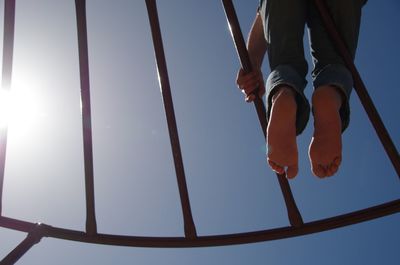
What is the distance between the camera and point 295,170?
1680 millimetres

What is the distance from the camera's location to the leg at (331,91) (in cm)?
156

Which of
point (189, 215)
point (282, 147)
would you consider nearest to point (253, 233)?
point (189, 215)

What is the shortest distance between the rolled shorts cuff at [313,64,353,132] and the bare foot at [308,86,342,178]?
0.02 m

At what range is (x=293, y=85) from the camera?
1558mm

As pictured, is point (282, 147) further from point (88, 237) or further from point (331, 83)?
point (88, 237)

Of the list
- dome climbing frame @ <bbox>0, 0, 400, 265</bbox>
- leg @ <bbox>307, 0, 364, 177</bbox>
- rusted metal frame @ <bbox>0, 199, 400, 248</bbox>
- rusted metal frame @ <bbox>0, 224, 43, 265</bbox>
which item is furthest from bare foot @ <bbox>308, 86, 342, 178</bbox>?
rusted metal frame @ <bbox>0, 224, 43, 265</bbox>

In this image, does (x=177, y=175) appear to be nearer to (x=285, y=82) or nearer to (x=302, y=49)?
(x=285, y=82)

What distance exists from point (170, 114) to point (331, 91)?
0.59 metres

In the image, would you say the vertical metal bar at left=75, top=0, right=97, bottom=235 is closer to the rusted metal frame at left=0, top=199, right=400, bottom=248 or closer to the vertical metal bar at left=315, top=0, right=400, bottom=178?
the rusted metal frame at left=0, top=199, right=400, bottom=248

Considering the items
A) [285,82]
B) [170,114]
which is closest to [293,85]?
[285,82]

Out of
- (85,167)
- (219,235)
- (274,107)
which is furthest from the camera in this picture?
(219,235)

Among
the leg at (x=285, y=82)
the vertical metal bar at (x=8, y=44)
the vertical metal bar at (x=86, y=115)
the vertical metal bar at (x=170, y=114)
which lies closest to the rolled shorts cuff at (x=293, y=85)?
the leg at (x=285, y=82)

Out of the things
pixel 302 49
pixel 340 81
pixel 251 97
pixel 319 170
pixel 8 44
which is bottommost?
pixel 319 170

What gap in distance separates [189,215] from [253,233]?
0.27 metres
